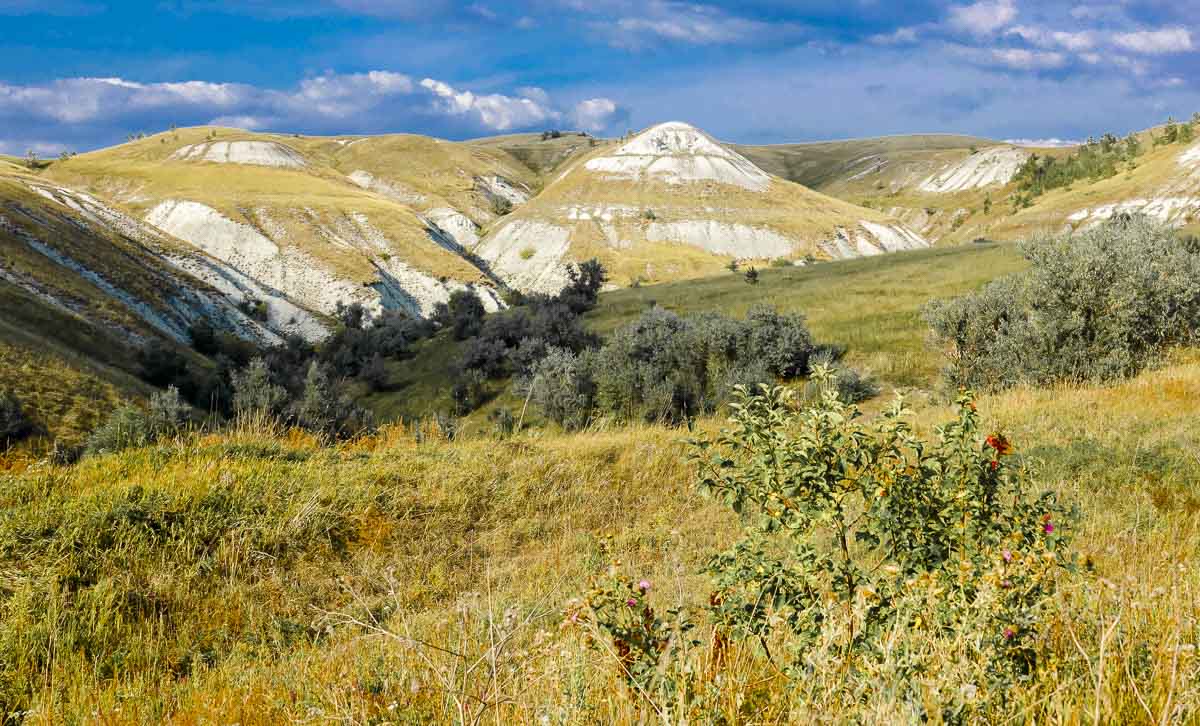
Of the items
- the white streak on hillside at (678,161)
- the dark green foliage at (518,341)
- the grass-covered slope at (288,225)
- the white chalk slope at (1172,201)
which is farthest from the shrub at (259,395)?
the white streak on hillside at (678,161)

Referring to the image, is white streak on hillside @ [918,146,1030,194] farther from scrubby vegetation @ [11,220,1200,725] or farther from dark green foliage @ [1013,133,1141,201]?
scrubby vegetation @ [11,220,1200,725]

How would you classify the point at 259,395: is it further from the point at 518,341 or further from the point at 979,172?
the point at 979,172

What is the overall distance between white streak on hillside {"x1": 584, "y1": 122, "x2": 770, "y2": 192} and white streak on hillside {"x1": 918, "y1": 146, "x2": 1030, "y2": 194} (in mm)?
71716

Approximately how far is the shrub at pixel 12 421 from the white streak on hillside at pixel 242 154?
112909 millimetres

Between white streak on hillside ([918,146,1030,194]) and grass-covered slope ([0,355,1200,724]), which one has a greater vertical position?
white streak on hillside ([918,146,1030,194])

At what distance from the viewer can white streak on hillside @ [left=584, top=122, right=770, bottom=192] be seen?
112 metres

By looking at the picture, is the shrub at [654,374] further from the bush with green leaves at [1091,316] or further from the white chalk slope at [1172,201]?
the white chalk slope at [1172,201]

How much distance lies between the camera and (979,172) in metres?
163

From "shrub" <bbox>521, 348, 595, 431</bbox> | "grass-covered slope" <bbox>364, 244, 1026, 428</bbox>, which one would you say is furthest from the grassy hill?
"grass-covered slope" <bbox>364, 244, 1026, 428</bbox>

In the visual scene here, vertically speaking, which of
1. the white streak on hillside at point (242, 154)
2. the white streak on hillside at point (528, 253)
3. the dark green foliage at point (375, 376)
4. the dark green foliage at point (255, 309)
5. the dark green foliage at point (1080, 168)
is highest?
the white streak on hillside at point (242, 154)

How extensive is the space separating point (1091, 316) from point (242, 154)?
133425 millimetres

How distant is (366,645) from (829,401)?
390 cm

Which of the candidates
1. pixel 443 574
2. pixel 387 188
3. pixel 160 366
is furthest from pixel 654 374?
pixel 387 188

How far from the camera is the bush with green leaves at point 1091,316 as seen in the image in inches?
537
